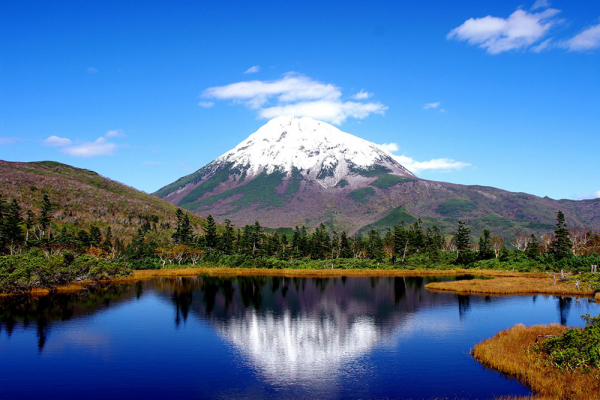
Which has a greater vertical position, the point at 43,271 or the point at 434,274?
the point at 43,271

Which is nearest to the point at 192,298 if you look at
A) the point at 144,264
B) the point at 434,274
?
the point at 144,264

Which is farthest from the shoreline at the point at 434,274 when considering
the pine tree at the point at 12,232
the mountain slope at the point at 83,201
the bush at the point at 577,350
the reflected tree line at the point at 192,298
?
the mountain slope at the point at 83,201

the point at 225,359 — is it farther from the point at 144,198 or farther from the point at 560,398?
the point at 144,198

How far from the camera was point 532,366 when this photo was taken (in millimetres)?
30406

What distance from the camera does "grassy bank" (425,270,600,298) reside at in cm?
6631

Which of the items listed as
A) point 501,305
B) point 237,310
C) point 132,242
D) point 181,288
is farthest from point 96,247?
point 501,305

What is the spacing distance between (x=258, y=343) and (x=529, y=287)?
53210 millimetres

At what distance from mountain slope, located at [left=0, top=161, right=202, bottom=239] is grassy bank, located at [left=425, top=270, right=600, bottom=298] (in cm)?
10505

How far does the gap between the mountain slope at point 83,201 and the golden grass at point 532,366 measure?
409ft

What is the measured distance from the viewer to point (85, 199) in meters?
160

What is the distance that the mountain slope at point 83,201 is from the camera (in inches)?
5507

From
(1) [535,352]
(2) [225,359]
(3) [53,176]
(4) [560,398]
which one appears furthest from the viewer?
(3) [53,176]

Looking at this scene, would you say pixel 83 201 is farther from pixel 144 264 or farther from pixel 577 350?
pixel 577 350

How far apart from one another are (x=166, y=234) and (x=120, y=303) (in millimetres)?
91533
